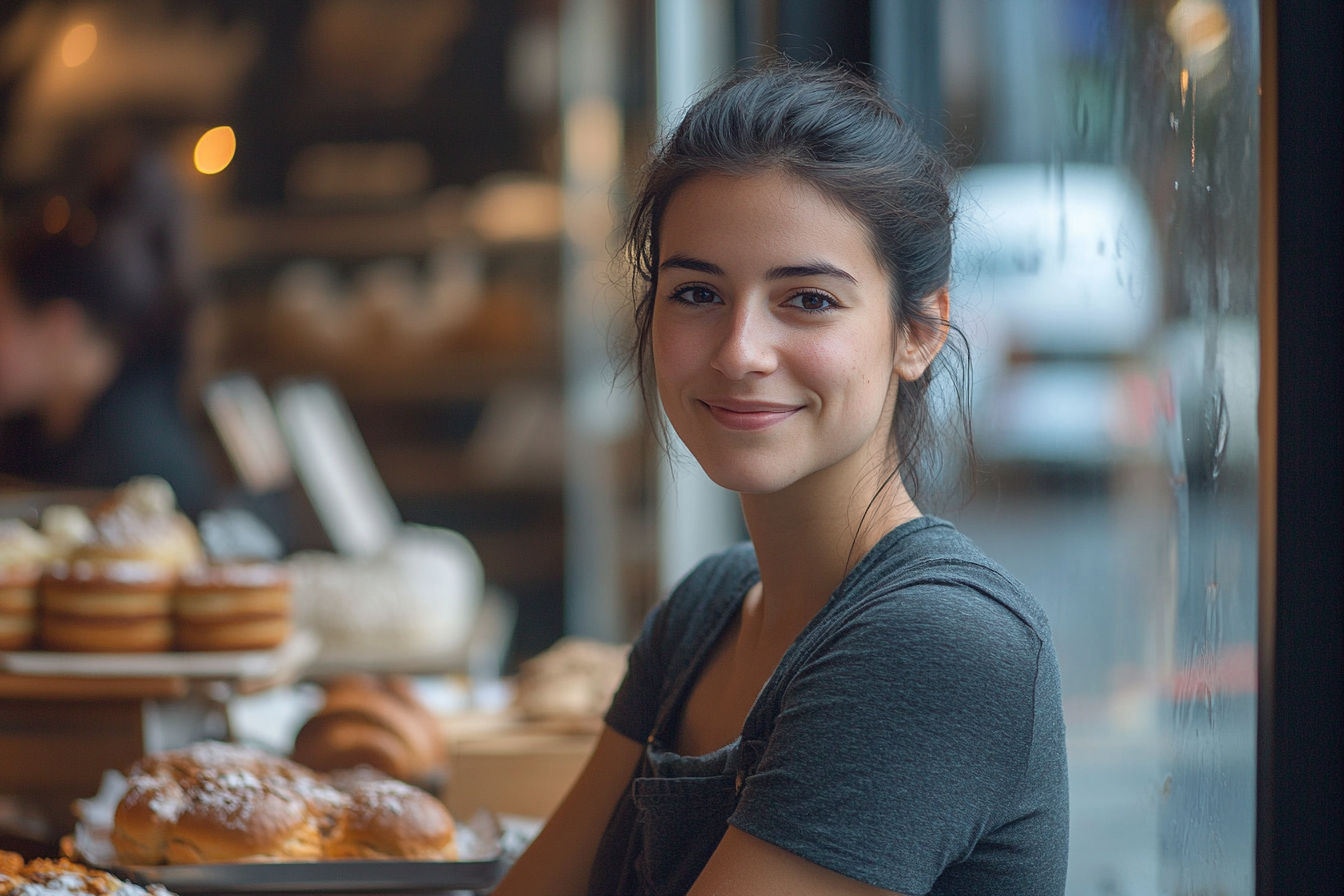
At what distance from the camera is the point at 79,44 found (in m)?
4.10

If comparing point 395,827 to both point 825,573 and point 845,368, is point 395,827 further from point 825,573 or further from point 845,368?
point 845,368

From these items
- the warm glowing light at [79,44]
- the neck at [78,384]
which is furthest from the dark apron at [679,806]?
the warm glowing light at [79,44]

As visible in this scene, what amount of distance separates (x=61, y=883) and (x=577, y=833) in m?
0.46

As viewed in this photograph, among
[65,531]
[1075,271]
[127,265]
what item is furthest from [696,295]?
[127,265]

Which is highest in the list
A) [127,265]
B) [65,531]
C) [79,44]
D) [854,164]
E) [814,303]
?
[79,44]

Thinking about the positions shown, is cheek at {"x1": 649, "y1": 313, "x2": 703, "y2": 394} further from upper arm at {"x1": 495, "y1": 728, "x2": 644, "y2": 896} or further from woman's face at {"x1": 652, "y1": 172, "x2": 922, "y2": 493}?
upper arm at {"x1": 495, "y1": 728, "x2": 644, "y2": 896}

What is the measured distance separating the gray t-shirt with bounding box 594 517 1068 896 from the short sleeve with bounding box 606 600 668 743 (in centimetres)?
29

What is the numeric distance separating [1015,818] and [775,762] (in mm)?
170

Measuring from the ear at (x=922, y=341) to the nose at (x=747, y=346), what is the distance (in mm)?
127

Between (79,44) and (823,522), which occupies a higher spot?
(79,44)

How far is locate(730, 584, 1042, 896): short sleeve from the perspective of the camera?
758 millimetres

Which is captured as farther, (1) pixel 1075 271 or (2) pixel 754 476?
(1) pixel 1075 271

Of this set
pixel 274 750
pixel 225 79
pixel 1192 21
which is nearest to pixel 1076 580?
pixel 1192 21

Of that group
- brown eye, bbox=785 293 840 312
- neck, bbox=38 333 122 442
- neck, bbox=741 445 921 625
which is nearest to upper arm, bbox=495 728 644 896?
neck, bbox=741 445 921 625
